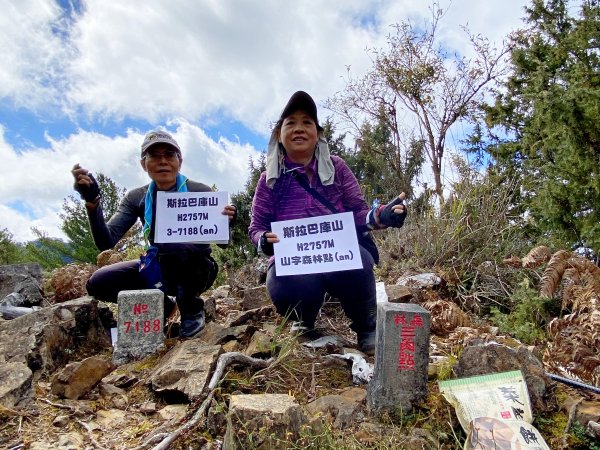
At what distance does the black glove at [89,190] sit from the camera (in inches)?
115

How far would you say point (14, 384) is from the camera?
7.43 ft

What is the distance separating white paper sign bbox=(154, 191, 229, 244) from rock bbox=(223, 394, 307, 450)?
1541 mm

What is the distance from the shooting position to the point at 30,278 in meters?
4.92

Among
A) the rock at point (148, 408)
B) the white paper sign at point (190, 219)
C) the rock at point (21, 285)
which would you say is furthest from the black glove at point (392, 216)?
the rock at point (21, 285)

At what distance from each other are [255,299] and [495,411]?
2.45 metres

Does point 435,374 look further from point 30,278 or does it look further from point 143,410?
point 30,278

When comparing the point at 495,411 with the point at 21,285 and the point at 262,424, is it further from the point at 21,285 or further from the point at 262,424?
the point at 21,285

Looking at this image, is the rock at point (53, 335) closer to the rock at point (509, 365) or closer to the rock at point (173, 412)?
the rock at point (173, 412)

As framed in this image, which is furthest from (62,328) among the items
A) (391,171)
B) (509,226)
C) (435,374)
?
(391,171)

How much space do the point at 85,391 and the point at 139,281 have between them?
1.10 metres

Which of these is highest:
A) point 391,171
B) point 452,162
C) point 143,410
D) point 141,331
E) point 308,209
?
point 391,171

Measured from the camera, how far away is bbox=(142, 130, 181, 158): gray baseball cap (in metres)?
3.12

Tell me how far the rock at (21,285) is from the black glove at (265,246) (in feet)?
10.1

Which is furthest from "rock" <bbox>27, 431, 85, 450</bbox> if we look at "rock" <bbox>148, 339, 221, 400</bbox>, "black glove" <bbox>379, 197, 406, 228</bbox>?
"black glove" <bbox>379, 197, 406, 228</bbox>
